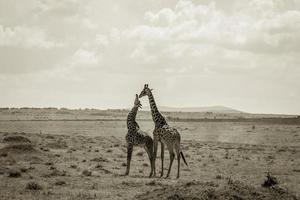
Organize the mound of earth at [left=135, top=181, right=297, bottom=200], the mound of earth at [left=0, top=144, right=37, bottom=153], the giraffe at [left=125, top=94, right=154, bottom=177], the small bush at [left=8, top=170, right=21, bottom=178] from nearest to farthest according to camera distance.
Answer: the mound of earth at [left=135, top=181, right=297, bottom=200] → the small bush at [left=8, top=170, right=21, bottom=178] → the giraffe at [left=125, top=94, right=154, bottom=177] → the mound of earth at [left=0, top=144, right=37, bottom=153]

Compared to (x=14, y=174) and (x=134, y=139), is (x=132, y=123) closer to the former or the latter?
(x=134, y=139)

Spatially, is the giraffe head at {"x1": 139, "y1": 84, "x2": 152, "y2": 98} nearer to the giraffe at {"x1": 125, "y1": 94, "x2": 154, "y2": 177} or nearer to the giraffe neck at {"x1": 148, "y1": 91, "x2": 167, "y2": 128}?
the giraffe neck at {"x1": 148, "y1": 91, "x2": 167, "y2": 128}

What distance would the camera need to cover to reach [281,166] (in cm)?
2848

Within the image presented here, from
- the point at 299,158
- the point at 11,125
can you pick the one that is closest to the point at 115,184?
the point at 299,158

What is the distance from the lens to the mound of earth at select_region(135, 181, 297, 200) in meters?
14.4

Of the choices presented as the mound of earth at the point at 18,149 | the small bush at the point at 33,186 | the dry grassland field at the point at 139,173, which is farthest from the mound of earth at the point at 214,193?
the mound of earth at the point at 18,149

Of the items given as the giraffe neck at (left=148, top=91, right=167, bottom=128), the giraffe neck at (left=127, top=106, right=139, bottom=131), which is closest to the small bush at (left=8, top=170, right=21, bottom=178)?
the giraffe neck at (left=127, top=106, right=139, bottom=131)

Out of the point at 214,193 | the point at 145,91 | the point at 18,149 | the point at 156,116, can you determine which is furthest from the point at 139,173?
the point at 214,193

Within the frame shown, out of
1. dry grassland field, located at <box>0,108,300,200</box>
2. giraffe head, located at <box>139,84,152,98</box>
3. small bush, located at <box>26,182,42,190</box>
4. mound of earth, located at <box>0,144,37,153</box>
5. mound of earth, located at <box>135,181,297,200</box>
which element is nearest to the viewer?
mound of earth, located at <box>135,181,297,200</box>

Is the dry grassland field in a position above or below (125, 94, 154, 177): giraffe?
below

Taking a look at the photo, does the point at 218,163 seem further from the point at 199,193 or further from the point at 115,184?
the point at 199,193

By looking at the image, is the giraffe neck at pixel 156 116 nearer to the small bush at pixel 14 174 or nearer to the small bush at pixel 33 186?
the small bush at pixel 14 174

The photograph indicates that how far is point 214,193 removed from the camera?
575 inches

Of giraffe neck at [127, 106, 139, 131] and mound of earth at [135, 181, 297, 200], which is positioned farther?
giraffe neck at [127, 106, 139, 131]
